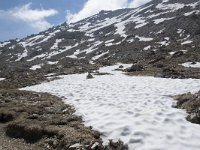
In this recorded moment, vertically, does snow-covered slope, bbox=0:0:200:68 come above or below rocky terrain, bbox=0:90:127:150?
above

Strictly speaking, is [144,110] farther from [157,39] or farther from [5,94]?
[157,39]

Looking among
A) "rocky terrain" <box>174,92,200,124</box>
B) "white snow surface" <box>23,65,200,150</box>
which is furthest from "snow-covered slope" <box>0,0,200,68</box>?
"rocky terrain" <box>174,92,200,124</box>

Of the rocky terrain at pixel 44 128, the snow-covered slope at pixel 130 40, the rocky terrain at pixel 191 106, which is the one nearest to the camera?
the rocky terrain at pixel 44 128

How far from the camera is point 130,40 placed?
117938 mm

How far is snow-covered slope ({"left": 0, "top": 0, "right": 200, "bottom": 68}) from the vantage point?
3671 inches

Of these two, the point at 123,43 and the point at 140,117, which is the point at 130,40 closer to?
the point at 123,43

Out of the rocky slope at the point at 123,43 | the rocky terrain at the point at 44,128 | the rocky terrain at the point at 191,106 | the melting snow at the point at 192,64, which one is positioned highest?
the rocky slope at the point at 123,43

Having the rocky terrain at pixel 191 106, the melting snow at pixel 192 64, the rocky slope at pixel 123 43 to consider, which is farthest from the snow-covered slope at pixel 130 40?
the rocky terrain at pixel 191 106

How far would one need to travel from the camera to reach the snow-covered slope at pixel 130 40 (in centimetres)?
9325

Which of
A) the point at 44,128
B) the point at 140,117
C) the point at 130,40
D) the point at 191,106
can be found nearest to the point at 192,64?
the point at 191,106

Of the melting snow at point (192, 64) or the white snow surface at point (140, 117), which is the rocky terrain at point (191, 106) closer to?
the white snow surface at point (140, 117)

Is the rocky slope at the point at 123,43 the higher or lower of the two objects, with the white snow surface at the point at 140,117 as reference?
higher

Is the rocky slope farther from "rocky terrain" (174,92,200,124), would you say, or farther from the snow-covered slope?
"rocky terrain" (174,92,200,124)

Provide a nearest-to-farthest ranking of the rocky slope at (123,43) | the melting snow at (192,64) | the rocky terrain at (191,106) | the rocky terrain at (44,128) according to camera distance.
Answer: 1. the rocky terrain at (44,128)
2. the rocky terrain at (191,106)
3. the melting snow at (192,64)
4. the rocky slope at (123,43)
